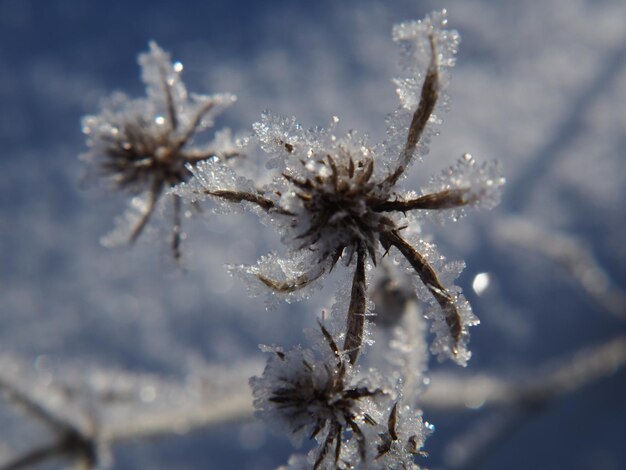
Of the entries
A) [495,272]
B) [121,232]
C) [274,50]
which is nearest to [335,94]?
[274,50]

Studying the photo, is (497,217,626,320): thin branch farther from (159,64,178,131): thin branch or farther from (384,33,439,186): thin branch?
(384,33,439,186): thin branch

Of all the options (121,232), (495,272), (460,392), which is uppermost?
(495,272)

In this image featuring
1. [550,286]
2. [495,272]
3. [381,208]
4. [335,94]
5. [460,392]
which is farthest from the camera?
[550,286]

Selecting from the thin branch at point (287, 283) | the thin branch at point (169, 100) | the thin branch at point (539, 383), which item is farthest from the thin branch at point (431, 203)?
the thin branch at point (539, 383)

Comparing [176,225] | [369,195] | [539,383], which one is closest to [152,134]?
[176,225]

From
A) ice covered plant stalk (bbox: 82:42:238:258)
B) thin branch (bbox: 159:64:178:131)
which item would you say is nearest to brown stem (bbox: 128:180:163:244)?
ice covered plant stalk (bbox: 82:42:238:258)

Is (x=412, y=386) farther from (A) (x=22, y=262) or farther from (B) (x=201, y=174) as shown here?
(A) (x=22, y=262)
